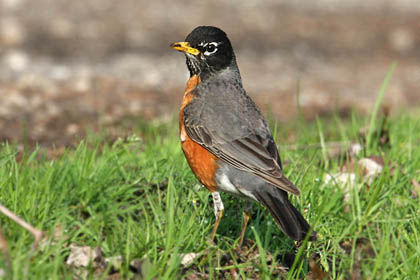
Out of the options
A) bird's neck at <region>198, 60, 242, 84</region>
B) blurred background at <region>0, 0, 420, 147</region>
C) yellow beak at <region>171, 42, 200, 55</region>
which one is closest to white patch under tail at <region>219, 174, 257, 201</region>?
bird's neck at <region>198, 60, 242, 84</region>

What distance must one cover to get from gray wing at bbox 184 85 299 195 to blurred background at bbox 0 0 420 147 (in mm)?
2285

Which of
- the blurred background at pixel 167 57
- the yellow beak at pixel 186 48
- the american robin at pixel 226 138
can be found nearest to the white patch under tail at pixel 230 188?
the american robin at pixel 226 138

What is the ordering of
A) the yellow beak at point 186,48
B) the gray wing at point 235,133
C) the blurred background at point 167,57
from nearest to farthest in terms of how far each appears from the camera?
the gray wing at point 235,133 < the yellow beak at point 186,48 < the blurred background at point 167,57

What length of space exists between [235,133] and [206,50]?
85 cm

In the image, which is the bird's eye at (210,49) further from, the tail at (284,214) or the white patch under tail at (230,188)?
the tail at (284,214)

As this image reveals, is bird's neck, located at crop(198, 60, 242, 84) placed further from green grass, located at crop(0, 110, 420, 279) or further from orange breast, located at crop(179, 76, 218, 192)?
green grass, located at crop(0, 110, 420, 279)

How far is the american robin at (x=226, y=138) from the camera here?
436 centimetres

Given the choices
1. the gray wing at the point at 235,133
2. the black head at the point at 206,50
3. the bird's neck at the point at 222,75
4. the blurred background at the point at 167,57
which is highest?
the black head at the point at 206,50

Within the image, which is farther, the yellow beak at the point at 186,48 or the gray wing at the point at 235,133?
the yellow beak at the point at 186,48

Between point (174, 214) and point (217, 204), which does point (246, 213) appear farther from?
point (174, 214)

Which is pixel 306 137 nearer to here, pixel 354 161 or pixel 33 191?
pixel 354 161

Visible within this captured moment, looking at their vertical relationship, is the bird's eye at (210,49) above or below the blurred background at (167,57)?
above


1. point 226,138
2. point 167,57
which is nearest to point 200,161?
point 226,138

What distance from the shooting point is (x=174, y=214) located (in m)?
4.64
